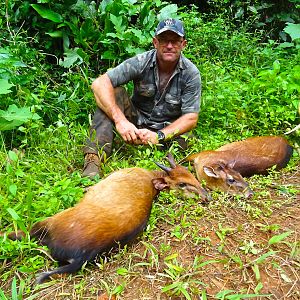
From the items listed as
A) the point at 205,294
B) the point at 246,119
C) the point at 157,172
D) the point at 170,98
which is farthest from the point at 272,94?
the point at 205,294

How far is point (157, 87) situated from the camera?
529 cm

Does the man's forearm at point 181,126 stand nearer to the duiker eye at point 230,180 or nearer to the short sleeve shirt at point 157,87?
the short sleeve shirt at point 157,87

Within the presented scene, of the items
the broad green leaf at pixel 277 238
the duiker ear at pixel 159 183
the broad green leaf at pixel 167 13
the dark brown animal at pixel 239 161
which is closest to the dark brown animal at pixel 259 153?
the dark brown animal at pixel 239 161

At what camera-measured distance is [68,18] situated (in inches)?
253

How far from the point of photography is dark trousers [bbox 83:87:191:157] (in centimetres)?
486

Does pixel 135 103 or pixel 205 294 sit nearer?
pixel 205 294

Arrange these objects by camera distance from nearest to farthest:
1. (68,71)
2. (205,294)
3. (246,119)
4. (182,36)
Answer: (205,294) < (182,36) < (246,119) < (68,71)

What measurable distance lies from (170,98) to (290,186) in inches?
67.3

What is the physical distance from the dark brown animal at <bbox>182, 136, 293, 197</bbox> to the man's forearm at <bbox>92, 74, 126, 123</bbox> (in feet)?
2.94

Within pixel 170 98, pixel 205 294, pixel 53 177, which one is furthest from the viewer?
pixel 170 98

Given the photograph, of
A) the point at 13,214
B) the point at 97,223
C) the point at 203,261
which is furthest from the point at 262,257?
the point at 13,214

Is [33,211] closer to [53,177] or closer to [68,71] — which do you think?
[53,177]

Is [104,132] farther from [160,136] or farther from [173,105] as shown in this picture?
[173,105]

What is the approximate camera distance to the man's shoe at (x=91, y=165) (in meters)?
4.51
